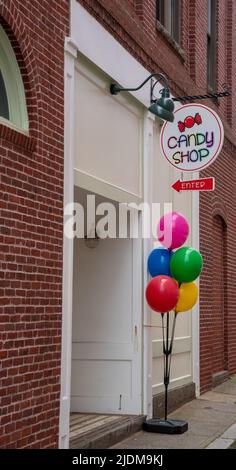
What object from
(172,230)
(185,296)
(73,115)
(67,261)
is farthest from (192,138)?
(67,261)

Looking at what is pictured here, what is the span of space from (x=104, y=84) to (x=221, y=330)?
25.6 ft

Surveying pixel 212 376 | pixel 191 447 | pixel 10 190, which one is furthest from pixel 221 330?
pixel 10 190

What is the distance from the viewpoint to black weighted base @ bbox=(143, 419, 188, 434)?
8.94m

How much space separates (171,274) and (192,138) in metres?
1.98

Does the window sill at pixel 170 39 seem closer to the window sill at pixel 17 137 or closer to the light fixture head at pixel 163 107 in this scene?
the light fixture head at pixel 163 107

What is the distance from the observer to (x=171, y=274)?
900 centimetres

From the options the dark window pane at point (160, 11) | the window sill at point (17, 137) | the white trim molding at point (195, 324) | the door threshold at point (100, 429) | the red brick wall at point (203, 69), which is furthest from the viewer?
the white trim molding at point (195, 324)

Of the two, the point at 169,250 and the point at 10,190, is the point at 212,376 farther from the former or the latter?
the point at 10,190

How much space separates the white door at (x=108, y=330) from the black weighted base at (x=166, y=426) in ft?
0.84

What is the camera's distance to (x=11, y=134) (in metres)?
5.89

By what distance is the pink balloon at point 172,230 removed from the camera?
8961 millimetres

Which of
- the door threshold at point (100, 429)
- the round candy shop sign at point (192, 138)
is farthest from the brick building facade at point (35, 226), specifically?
the round candy shop sign at point (192, 138)

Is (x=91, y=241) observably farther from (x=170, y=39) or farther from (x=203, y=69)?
(x=203, y=69)

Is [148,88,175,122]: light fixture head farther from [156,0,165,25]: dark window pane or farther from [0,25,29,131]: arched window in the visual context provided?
[156,0,165,25]: dark window pane
